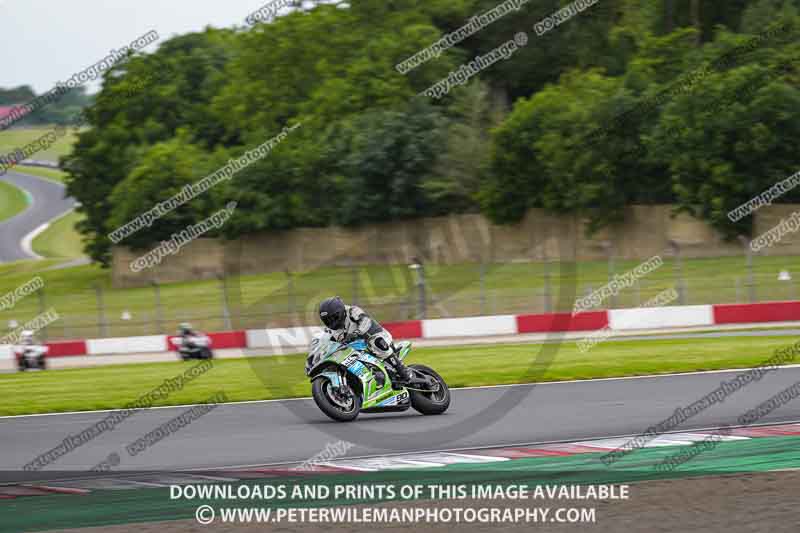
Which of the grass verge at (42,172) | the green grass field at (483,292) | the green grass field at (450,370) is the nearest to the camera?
the green grass field at (450,370)

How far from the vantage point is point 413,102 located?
52.7 meters

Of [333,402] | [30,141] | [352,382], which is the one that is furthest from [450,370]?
[30,141]

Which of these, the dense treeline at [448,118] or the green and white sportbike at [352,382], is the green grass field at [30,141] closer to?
the dense treeline at [448,118]

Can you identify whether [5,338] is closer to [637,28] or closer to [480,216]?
[480,216]

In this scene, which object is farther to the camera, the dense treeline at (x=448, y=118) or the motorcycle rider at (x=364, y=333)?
the dense treeline at (x=448, y=118)

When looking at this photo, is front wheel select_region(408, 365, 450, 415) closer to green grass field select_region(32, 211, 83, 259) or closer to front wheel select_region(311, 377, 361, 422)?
front wheel select_region(311, 377, 361, 422)

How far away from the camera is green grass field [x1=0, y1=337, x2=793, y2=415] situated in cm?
1764

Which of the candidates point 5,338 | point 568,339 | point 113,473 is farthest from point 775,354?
point 5,338

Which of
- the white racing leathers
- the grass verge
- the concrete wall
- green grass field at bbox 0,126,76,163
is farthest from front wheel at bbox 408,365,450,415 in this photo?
green grass field at bbox 0,126,76,163

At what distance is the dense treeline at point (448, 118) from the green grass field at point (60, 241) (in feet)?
53.6

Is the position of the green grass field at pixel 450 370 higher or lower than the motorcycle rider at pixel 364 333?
higher

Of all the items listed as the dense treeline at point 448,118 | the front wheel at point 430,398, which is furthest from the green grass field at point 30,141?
the front wheel at point 430,398

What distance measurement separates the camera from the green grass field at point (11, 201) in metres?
96.2

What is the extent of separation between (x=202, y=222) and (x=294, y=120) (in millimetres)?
6723
